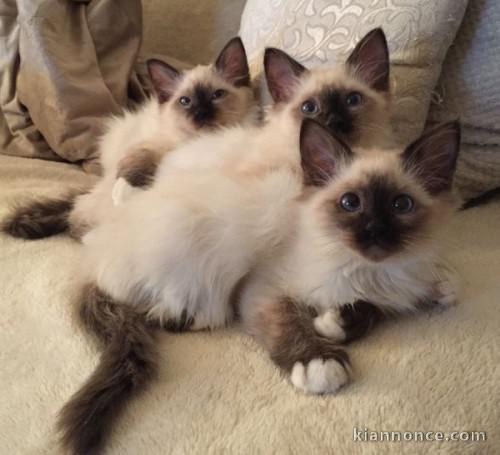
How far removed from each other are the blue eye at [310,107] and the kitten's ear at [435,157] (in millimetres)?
301

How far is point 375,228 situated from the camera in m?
0.97

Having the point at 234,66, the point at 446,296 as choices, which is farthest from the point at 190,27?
the point at 446,296

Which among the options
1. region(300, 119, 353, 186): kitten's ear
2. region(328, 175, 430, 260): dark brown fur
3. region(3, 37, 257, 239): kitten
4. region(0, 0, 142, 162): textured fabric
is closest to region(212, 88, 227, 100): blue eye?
region(3, 37, 257, 239): kitten

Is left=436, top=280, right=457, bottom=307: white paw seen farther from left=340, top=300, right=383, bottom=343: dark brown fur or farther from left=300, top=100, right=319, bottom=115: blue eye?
left=300, top=100, right=319, bottom=115: blue eye

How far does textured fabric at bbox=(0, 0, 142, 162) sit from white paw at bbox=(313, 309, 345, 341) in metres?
1.10

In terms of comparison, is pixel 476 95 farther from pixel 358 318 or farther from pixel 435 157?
pixel 358 318

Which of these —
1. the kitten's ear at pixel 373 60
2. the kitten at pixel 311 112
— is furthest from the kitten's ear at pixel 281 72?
the kitten's ear at pixel 373 60

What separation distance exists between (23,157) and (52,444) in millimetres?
1236

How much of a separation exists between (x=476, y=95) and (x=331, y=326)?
0.74 meters

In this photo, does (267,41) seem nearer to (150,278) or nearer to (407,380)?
(150,278)

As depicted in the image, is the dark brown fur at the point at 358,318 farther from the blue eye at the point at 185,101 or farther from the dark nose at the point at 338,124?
the blue eye at the point at 185,101

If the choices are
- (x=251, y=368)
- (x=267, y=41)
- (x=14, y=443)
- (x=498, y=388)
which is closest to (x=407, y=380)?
(x=498, y=388)

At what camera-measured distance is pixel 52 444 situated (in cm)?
84

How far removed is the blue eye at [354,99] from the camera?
1.29 meters
